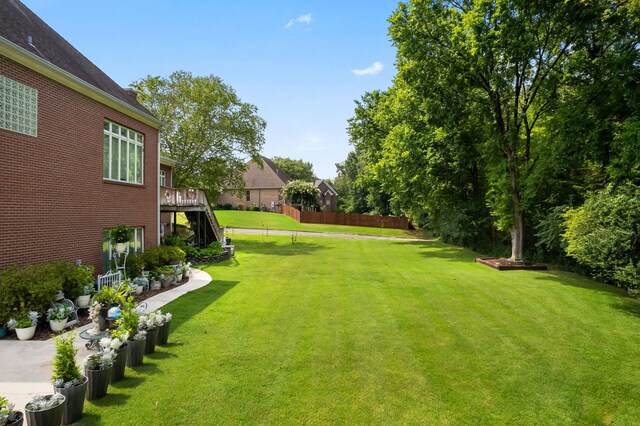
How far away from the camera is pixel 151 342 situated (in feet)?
21.0

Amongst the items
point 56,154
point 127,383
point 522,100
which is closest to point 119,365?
point 127,383

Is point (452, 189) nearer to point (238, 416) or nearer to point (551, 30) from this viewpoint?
point (551, 30)

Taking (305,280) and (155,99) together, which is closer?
(305,280)

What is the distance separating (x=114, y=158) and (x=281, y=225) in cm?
3136

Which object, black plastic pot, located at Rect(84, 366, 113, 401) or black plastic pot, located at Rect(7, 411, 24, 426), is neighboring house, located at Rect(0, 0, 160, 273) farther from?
black plastic pot, located at Rect(7, 411, 24, 426)

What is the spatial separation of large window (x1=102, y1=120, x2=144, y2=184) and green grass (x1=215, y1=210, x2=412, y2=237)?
2626cm

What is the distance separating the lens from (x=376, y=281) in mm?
13336

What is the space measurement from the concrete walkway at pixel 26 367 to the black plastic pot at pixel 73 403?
0.74 m

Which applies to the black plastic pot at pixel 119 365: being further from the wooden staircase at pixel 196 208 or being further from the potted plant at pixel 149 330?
the wooden staircase at pixel 196 208

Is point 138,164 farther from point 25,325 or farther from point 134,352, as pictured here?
point 134,352

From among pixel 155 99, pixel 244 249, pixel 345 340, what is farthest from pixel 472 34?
pixel 155 99

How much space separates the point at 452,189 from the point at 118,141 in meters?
23.0

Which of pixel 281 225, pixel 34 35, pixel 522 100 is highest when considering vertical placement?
pixel 522 100

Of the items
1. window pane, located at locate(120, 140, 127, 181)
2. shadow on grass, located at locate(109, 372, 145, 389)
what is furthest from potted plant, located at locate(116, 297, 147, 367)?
window pane, located at locate(120, 140, 127, 181)
